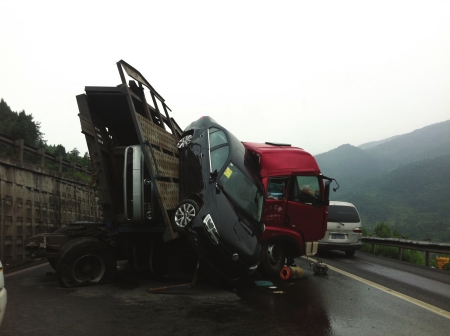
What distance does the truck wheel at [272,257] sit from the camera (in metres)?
7.61

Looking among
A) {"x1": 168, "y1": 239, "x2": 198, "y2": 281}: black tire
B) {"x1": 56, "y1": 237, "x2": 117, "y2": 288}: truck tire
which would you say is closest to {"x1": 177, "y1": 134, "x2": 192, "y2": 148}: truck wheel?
{"x1": 168, "y1": 239, "x2": 198, "y2": 281}: black tire

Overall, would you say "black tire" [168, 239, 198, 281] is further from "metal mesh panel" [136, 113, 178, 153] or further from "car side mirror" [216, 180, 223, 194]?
"metal mesh panel" [136, 113, 178, 153]

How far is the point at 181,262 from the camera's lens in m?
6.84

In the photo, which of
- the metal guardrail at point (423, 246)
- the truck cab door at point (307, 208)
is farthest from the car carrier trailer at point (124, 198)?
the metal guardrail at point (423, 246)

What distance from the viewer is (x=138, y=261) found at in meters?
7.09

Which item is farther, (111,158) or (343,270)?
(343,270)

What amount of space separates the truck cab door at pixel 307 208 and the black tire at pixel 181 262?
2.46m

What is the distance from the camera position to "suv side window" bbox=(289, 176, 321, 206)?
8492 millimetres

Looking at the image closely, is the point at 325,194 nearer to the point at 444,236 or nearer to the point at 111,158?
the point at 111,158

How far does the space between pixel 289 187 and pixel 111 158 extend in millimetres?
3898

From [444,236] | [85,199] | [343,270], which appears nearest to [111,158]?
[343,270]

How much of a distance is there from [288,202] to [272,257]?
1271 mm

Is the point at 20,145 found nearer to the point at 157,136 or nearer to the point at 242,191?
the point at 157,136

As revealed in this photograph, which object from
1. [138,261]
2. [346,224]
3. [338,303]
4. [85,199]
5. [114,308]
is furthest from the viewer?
[85,199]
